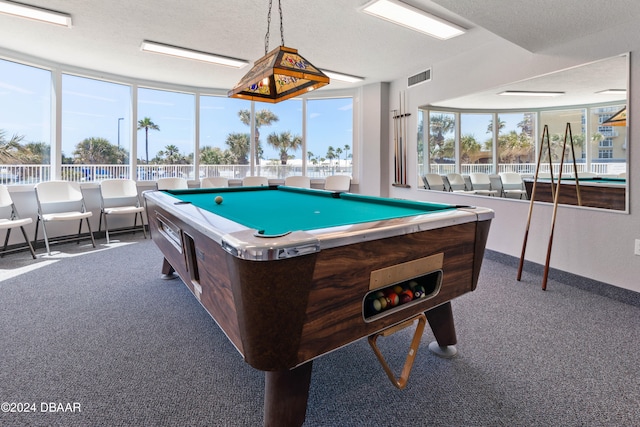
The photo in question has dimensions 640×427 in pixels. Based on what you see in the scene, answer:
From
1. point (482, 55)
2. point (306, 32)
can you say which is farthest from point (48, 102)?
point (482, 55)

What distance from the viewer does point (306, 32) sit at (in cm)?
A: 375

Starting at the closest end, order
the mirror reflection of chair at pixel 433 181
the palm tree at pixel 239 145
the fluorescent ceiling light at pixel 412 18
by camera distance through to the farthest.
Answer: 1. the fluorescent ceiling light at pixel 412 18
2. the mirror reflection of chair at pixel 433 181
3. the palm tree at pixel 239 145

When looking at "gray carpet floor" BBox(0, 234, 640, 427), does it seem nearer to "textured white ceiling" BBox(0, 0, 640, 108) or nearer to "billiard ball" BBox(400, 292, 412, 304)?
"billiard ball" BBox(400, 292, 412, 304)

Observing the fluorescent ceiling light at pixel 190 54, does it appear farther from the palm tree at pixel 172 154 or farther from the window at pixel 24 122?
the palm tree at pixel 172 154

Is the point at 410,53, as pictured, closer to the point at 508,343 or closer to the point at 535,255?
the point at 535,255

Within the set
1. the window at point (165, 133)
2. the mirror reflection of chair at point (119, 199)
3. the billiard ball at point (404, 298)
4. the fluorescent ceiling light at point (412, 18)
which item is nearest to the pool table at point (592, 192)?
the fluorescent ceiling light at point (412, 18)

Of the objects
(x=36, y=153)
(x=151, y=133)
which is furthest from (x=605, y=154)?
(x=36, y=153)

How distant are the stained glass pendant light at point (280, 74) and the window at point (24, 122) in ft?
12.5

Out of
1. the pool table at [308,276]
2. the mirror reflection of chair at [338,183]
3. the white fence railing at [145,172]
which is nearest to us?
the pool table at [308,276]

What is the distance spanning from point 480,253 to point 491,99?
9.95ft

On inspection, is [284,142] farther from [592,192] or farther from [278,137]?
[592,192]

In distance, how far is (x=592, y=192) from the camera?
10.3 feet

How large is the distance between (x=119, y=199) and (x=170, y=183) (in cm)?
88

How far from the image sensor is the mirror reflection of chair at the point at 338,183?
616cm
